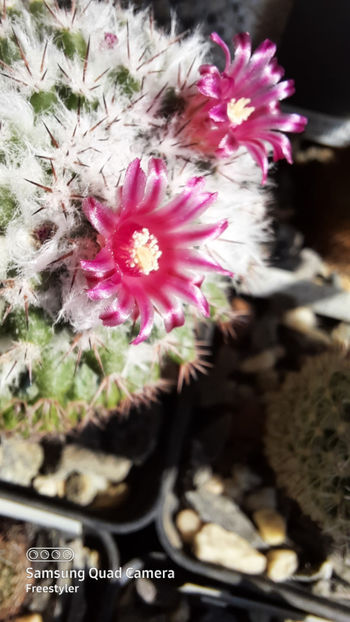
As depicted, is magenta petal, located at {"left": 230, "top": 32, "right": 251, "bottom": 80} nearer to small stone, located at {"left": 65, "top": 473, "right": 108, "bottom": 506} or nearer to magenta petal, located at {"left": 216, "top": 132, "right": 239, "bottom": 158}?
magenta petal, located at {"left": 216, "top": 132, "right": 239, "bottom": 158}

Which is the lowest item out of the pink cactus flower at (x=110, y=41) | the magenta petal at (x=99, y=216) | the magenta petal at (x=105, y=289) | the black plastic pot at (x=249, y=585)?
the black plastic pot at (x=249, y=585)

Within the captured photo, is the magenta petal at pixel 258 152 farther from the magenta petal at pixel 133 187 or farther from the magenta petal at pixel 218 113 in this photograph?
the magenta petal at pixel 133 187

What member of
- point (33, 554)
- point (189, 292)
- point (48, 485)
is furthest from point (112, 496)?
point (189, 292)

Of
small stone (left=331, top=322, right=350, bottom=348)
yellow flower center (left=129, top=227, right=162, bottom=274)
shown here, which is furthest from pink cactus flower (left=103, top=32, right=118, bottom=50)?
small stone (left=331, top=322, right=350, bottom=348)

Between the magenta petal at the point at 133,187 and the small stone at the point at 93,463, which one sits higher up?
the magenta petal at the point at 133,187

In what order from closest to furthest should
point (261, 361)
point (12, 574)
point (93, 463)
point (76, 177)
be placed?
1. point (76, 177)
2. point (12, 574)
3. point (93, 463)
4. point (261, 361)

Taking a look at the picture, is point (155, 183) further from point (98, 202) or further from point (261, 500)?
point (261, 500)

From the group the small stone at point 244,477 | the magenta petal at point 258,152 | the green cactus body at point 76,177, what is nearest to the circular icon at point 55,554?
the green cactus body at point 76,177
